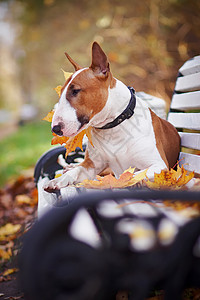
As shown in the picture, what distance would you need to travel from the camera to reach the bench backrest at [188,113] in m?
2.03

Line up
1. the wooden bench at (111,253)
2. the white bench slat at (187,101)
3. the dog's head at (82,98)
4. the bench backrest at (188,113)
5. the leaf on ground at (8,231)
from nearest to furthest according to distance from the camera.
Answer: the wooden bench at (111,253), the dog's head at (82,98), the bench backrest at (188,113), the white bench slat at (187,101), the leaf on ground at (8,231)

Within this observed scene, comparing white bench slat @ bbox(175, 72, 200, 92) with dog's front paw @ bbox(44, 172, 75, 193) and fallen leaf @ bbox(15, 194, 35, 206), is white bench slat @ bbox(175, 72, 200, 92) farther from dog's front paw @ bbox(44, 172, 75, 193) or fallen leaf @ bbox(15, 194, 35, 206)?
fallen leaf @ bbox(15, 194, 35, 206)

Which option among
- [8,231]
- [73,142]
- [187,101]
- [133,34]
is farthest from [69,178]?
[133,34]

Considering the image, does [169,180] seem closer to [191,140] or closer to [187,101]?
[191,140]

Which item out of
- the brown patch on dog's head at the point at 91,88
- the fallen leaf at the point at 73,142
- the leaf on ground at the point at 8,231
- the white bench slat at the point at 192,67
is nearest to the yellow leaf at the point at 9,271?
the leaf on ground at the point at 8,231

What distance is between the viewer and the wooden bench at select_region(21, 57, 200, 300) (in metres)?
0.80

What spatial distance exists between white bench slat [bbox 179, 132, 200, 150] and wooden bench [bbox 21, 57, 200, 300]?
1.20 m

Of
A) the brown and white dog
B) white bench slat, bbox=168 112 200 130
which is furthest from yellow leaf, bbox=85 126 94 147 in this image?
white bench slat, bbox=168 112 200 130

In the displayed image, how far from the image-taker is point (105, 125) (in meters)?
1.71

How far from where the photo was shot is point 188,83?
2.31m

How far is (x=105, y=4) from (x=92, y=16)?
444mm

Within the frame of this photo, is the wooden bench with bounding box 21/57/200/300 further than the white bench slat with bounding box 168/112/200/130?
No

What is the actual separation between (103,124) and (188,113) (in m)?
0.79

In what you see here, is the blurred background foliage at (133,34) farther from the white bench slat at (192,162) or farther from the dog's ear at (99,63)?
the dog's ear at (99,63)
